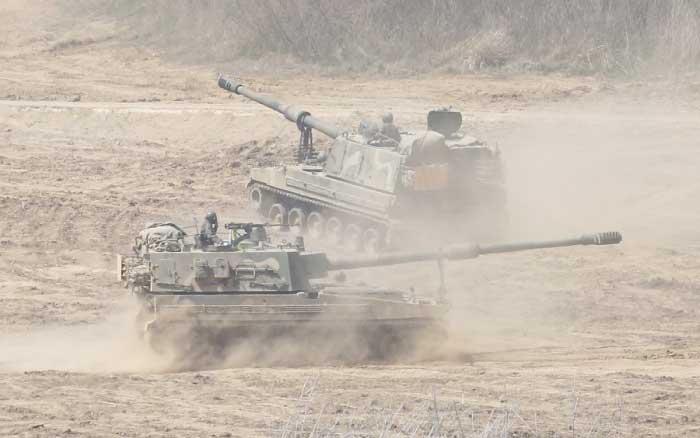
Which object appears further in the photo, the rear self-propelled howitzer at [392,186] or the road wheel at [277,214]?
the road wheel at [277,214]

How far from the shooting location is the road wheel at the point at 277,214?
26.2 meters

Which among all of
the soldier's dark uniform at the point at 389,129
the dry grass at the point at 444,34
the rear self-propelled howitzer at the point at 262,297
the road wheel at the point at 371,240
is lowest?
the rear self-propelled howitzer at the point at 262,297

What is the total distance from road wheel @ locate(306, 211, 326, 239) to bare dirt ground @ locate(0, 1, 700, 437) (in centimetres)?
227

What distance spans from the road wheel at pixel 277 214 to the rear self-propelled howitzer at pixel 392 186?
0.03m

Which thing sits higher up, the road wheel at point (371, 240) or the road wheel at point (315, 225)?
the road wheel at point (315, 225)

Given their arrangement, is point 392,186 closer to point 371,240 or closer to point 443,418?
point 371,240

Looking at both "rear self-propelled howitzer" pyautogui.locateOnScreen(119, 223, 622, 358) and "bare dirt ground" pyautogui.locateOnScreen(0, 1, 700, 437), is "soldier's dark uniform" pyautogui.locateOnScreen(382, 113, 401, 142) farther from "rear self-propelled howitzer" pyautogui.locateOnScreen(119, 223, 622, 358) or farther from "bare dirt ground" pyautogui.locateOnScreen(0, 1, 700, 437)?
"rear self-propelled howitzer" pyautogui.locateOnScreen(119, 223, 622, 358)

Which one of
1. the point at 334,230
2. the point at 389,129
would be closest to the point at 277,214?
the point at 334,230

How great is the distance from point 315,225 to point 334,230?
1.76ft

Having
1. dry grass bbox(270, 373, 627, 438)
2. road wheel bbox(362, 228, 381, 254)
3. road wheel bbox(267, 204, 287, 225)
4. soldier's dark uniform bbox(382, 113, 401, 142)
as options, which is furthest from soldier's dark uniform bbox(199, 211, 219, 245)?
road wheel bbox(267, 204, 287, 225)

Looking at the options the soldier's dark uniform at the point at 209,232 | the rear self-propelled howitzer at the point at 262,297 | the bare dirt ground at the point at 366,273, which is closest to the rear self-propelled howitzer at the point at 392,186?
the bare dirt ground at the point at 366,273

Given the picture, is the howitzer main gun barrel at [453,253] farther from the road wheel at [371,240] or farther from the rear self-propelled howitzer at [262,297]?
the road wheel at [371,240]

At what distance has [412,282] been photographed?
22.4m

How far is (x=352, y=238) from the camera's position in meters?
24.5
